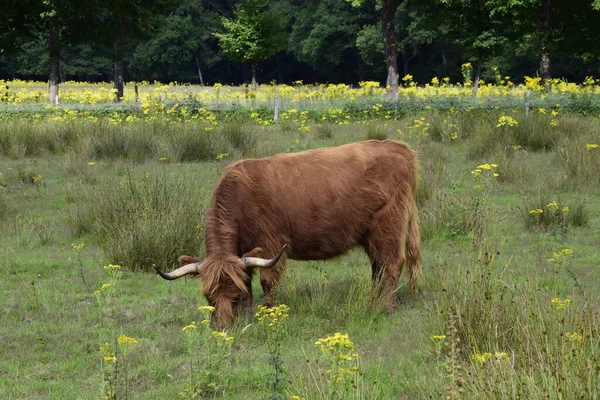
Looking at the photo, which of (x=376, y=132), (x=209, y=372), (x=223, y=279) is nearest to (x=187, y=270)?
(x=223, y=279)

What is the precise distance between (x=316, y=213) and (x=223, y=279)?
1.21 meters

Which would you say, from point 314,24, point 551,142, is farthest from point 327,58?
point 551,142

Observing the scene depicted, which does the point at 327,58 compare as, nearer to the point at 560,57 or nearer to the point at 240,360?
the point at 560,57

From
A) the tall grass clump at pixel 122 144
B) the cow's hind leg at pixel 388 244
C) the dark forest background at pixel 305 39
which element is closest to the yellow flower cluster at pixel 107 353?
the cow's hind leg at pixel 388 244

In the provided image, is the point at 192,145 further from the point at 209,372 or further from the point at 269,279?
the point at 209,372

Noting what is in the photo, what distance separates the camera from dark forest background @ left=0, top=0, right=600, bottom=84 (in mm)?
26219

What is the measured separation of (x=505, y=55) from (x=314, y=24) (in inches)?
632

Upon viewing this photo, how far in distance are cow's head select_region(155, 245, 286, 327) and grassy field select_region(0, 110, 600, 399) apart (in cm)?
20

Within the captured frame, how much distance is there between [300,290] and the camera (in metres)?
6.83

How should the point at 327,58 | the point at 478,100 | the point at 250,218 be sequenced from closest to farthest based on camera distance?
1. the point at 250,218
2. the point at 478,100
3. the point at 327,58

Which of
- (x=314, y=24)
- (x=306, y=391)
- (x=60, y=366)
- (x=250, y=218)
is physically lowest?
(x=60, y=366)

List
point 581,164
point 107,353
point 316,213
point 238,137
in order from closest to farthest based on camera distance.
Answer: point 107,353, point 316,213, point 581,164, point 238,137

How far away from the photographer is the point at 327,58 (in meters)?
62.3

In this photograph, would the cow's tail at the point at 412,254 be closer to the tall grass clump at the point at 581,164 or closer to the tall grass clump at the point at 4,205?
the tall grass clump at the point at 581,164
